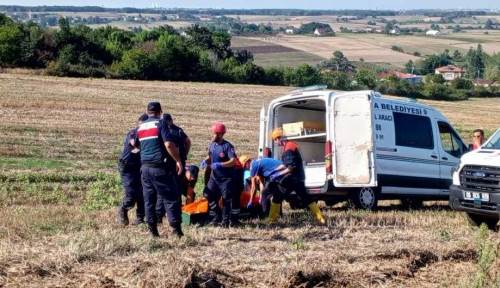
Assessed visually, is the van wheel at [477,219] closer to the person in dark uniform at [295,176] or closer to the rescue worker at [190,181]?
the person in dark uniform at [295,176]

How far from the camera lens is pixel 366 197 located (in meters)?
14.3

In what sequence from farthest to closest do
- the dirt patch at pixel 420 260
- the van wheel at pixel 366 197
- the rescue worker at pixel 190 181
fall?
the van wheel at pixel 366 197, the rescue worker at pixel 190 181, the dirt patch at pixel 420 260

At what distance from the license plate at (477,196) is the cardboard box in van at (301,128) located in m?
3.84

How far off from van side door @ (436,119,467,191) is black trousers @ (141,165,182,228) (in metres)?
6.97

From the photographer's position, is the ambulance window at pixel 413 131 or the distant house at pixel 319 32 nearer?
the ambulance window at pixel 413 131

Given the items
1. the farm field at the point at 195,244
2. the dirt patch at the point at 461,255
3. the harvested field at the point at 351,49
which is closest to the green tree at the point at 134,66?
the farm field at the point at 195,244

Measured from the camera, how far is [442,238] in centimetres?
1022

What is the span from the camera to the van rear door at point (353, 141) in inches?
542

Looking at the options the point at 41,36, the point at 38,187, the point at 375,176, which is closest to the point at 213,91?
the point at 41,36

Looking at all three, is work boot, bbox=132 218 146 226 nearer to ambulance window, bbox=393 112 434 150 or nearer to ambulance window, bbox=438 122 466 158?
ambulance window, bbox=393 112 434 150

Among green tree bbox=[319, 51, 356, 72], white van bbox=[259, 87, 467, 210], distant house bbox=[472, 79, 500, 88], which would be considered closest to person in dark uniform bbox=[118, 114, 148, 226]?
white van bbox=[259, 87, 467, 210]

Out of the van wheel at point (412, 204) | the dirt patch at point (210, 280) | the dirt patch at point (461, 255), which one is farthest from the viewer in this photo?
the van wheel at point (412, 204)

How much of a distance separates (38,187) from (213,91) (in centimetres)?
3317

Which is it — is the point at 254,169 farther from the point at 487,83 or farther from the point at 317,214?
the point at 487,83
